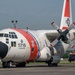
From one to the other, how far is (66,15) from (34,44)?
337 inches

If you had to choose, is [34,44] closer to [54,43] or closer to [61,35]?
[54,43]

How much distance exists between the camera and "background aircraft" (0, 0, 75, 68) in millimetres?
29703

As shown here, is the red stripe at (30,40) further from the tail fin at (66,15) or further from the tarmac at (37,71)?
the tail fin at (66,15)

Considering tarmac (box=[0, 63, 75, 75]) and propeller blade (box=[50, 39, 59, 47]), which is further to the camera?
propeller blade (box=[50, 39, 59, 47])

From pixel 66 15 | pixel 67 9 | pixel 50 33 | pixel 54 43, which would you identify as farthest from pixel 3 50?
pixel 67 9

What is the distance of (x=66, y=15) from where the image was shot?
1521 inches

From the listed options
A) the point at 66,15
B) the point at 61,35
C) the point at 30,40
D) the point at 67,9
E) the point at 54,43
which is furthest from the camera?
the point at 67,9

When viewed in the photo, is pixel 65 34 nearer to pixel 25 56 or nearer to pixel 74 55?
pixel 25 56

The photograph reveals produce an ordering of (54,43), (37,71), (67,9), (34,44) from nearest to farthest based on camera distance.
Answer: (37,71)
(34,44)
(54,43)
(67,9)

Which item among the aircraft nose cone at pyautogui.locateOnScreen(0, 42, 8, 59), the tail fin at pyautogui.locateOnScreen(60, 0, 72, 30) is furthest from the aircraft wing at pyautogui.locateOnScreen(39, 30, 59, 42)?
the aircraft nose cone at pyautogui.locateOnScreen(0, 42, 8, 59)

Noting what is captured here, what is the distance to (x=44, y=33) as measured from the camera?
34.6 metres

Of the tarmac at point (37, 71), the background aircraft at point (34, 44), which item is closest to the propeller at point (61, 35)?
the background aircraft at point (34, 44)

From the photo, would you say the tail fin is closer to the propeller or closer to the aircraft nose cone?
the propeller

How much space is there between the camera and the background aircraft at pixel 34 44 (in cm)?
2970
